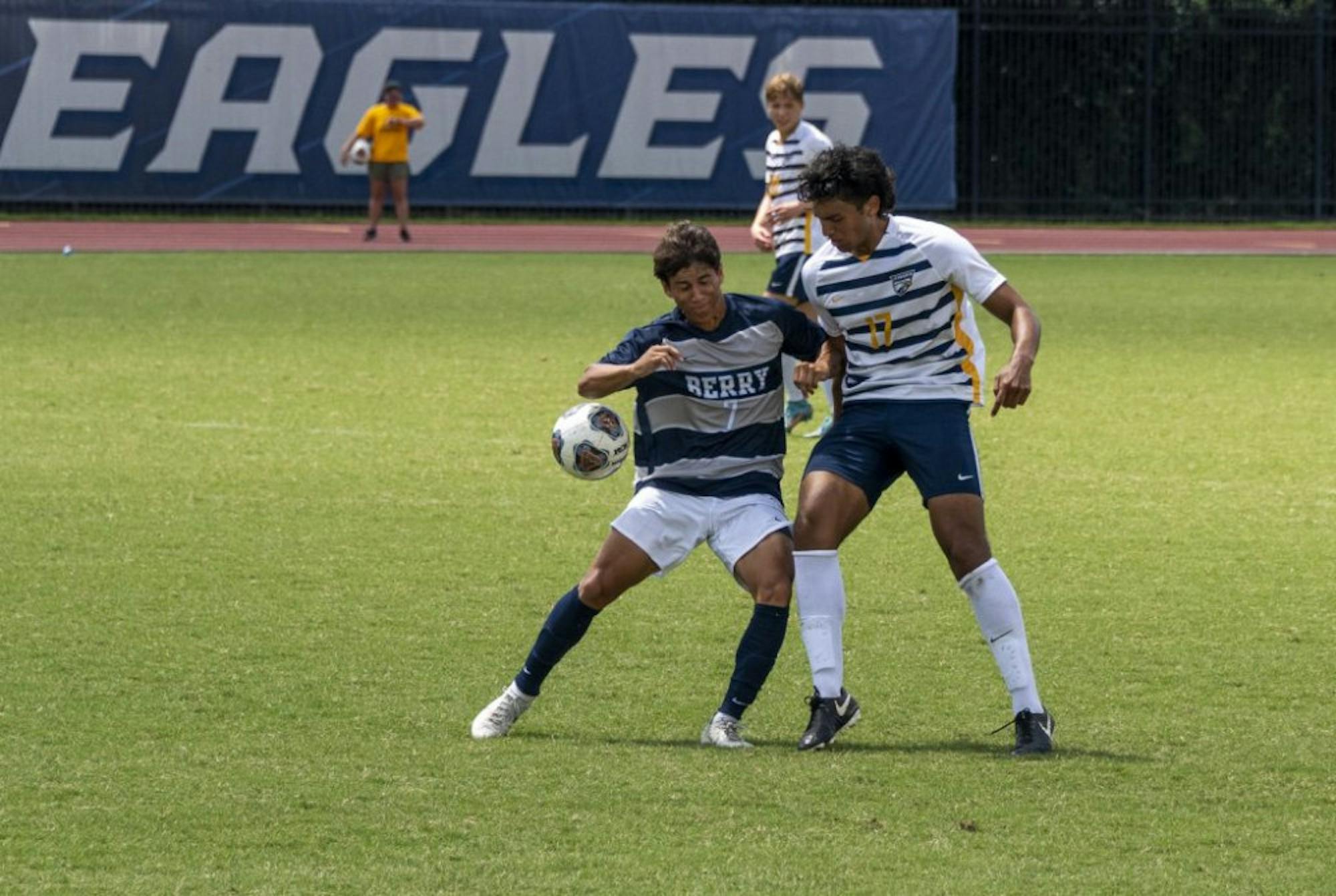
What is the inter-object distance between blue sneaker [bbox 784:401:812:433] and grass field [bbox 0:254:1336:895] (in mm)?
1125

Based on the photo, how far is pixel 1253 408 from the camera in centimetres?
1419

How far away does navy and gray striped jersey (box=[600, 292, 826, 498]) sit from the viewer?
22.4 feet

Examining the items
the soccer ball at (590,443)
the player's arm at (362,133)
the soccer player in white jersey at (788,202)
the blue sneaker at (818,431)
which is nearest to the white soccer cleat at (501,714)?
the soccer ball at (590,443)

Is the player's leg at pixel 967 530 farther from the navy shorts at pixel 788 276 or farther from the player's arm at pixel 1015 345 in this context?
the navy shorts at pixel 788 276

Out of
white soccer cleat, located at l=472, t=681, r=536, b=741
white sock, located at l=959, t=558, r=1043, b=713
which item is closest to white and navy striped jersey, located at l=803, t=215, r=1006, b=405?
white sock, located at l=959, t=558, r=1043, b=713

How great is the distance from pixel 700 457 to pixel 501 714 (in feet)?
3.27

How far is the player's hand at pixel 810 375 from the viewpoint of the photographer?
6777mm

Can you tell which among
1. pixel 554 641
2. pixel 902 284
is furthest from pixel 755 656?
pixel 902 284

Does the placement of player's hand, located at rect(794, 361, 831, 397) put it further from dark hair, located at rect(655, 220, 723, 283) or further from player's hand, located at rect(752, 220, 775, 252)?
player's hand, located at rect(752, 220, 775, 252)

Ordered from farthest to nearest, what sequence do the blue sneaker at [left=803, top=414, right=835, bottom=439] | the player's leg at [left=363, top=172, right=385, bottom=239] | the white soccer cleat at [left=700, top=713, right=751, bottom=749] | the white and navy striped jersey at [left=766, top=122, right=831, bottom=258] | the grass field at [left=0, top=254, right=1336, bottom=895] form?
the player's leg at [left=363, top=172, right=385, bottom=239]
the white and navy striped jersey at [left=766, top=122, right=831, bottom=258]
the blue sneaker at [left=803, top=414, right=835, bottom=439]
the white soccer cleat at [left=700, top=713, right=751, bottom=749]
the grass field at [left=0, top=254, right=1336, bottom=895]

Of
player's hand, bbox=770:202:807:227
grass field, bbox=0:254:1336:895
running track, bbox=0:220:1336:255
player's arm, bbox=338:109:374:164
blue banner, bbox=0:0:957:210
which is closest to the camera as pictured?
grass field, bbox=0:254:1336:895

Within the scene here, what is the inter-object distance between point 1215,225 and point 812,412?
2294 cm

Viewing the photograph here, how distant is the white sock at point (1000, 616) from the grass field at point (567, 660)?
0.81 ft

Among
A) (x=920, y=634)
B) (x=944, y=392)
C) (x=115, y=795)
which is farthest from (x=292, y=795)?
(x=920, y=634)
